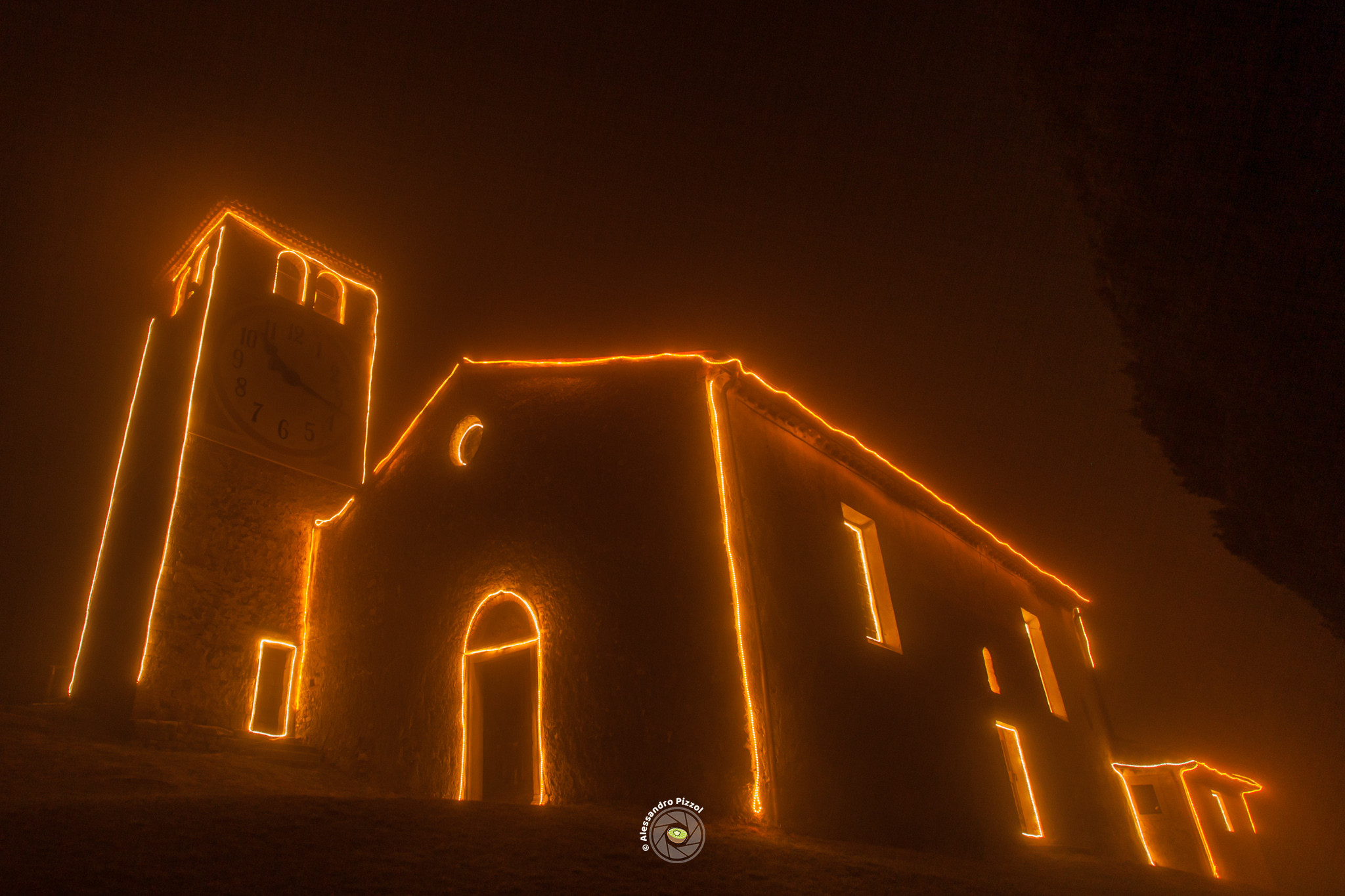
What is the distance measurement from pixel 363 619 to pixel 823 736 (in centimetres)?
729

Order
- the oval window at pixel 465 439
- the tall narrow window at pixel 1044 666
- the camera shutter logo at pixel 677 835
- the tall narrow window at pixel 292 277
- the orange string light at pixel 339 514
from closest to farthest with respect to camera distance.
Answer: the camera shutter logo at pixel 677 835
the oval window at pixel 465 439
the orange string light at pixel 339 514
the tall narrow window at pixel 292 277
the tall narrow window at pixel 1044 666

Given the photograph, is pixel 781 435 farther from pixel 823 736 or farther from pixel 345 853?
pixel 345 853

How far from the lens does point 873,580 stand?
11.3m

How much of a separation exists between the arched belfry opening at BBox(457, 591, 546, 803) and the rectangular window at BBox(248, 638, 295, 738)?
14.9 feet

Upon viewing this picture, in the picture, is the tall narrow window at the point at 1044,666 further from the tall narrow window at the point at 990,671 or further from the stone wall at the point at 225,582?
the stone wall at the point at 225,582

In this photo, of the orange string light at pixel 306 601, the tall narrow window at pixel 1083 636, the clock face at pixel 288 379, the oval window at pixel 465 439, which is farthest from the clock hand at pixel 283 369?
the tall narrow window at pixel 1083 636

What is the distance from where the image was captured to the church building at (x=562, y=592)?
8.06 m

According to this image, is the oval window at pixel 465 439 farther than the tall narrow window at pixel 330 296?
No

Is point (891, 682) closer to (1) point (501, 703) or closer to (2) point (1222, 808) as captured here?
(1) point (501, 703)

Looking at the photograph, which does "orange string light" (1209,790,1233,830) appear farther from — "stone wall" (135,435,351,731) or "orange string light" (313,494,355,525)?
"stone wall" (135,435,351,731)

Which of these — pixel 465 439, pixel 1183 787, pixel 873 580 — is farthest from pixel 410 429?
pixel 1183 787

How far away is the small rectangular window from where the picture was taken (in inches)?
694

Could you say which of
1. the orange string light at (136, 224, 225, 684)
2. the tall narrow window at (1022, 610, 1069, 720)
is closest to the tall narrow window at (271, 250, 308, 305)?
the orange string light at (136, 224, 225, 684)

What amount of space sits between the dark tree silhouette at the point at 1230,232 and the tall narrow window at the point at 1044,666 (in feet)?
30.4
